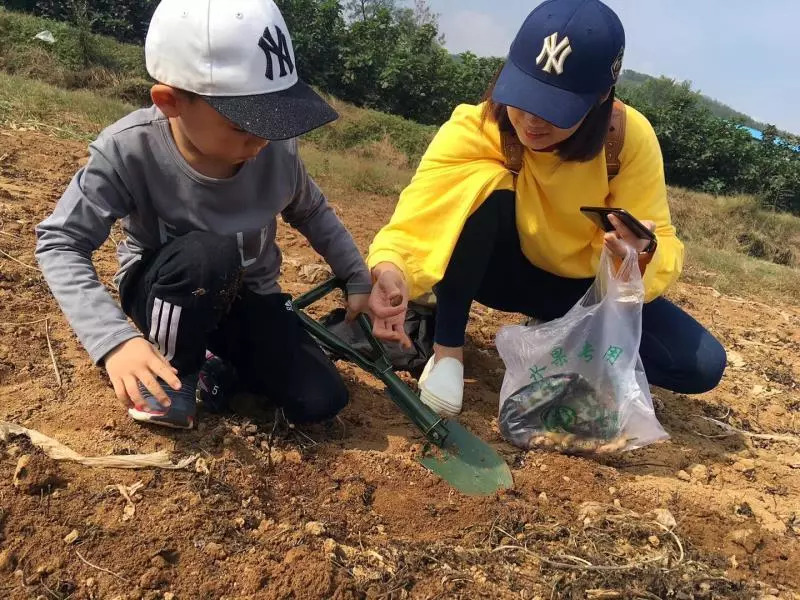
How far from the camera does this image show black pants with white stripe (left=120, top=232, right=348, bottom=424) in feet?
4.69

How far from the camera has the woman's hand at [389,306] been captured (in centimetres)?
170

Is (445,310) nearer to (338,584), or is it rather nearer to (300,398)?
(300,398)

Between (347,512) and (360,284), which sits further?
(360,284)

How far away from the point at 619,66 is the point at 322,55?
48.1 feet

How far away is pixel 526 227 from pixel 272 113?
36.0 inches

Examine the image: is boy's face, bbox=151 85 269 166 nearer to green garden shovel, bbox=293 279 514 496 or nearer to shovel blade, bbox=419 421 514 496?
green garden shovel, bbox=293 279 514 496

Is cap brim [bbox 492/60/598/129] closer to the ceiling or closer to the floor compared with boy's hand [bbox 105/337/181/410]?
closer to the ceiling

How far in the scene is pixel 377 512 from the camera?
4.63 ft

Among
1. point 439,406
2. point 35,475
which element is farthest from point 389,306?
point 35,475

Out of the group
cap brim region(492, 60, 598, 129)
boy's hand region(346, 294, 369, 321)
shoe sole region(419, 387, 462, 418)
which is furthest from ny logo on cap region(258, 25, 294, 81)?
shoe sole region(419, 387, 462, 418)

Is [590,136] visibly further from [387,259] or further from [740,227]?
[740,227]

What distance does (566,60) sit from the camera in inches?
60.0

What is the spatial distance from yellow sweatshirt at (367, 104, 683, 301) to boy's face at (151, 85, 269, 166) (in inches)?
22.7

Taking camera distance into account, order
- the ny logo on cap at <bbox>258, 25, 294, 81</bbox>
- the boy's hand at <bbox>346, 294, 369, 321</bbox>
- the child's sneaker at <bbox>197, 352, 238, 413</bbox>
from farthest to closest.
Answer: the boy's hand at <bbox>346, 294, 369, 321</bbox> → the child's sneaker at <bbox>197, 352, 238, 413</bbox> → the ny logo on cap at <bbox>258, 25, 294, 81</bbox>
